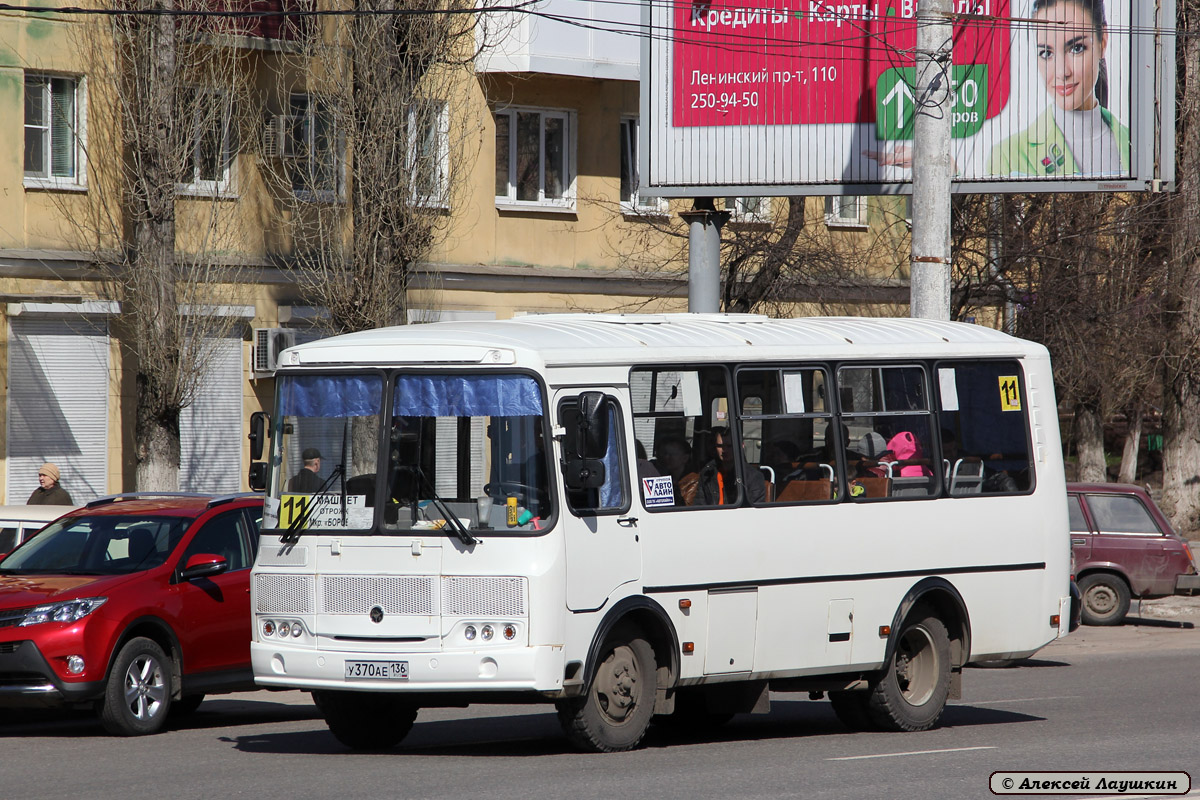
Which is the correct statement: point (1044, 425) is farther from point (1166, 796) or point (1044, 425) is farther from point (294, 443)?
point (294, 443)

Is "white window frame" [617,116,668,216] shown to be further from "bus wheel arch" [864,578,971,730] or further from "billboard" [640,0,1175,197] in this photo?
"bus wheel arch" [864,578,971,730]

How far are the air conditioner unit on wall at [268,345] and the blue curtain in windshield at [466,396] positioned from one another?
14234 millimetres

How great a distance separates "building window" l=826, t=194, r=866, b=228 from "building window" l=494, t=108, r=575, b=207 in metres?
5.45

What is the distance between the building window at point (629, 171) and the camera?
28.5 meters

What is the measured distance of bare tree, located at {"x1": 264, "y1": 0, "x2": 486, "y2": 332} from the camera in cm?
2245

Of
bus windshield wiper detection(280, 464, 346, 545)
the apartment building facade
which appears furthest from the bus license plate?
the apartment building facade

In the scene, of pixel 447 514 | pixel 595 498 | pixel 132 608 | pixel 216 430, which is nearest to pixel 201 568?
pixel 132 608

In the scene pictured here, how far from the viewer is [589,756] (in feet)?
34.3

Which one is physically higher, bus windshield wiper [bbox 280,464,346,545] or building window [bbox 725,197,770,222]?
building window [bbox 725,197,770,222]

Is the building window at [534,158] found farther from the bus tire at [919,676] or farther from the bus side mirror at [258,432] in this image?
the bus side mirror at [258,432]

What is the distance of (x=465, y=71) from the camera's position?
81.7ft

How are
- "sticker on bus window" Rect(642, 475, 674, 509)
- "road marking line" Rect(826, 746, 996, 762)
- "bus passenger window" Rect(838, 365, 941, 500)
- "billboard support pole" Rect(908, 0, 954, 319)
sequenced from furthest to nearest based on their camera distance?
"billboard support pole" Rect(908, 0, 954, 319)
"bus passenger window" Rect(838, 365, 941, 500)
"sticker on bus window" Rect(642, 475, 674, 509)
"road marking line" Rect(826, 746, 996, 762)

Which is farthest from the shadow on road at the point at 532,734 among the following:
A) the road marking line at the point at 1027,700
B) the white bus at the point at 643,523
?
the road marking line at the point at 1027,700

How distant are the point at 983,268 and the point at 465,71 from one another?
8254 millimetres
